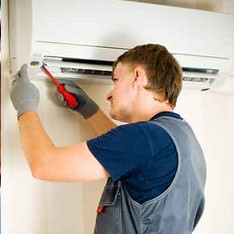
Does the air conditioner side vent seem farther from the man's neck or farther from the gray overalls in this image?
the gray overalls

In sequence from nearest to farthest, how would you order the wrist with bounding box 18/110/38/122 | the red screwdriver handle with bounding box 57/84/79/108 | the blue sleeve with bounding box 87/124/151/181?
1. the blue sleeve with bounding box 87/124/151/181
2. the wrist with bounding box 18/110/38/122
3. the red screwdriver handle with bounding box 57/84/79/108

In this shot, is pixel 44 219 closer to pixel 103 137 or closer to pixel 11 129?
pixel 11 129

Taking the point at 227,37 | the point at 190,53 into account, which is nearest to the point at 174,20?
the point at 190,53

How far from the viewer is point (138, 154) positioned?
1.16 metres

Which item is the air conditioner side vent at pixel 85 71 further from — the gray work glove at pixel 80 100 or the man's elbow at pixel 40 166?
the man's elbow at pixel 40 166

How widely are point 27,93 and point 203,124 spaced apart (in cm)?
91

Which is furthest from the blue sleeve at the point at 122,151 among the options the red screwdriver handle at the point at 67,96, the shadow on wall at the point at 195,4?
the shadow on wall at the point at 195,4

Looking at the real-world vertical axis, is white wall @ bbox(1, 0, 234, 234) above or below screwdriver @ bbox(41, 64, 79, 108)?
below

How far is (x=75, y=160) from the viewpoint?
3.79 ft

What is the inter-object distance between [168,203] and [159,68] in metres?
0.43

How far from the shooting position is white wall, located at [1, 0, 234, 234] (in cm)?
156

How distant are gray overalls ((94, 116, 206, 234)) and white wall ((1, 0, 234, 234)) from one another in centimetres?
31

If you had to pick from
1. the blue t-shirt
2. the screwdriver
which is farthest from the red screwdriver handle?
the blue t-shirt

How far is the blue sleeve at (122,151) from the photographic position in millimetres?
1155
